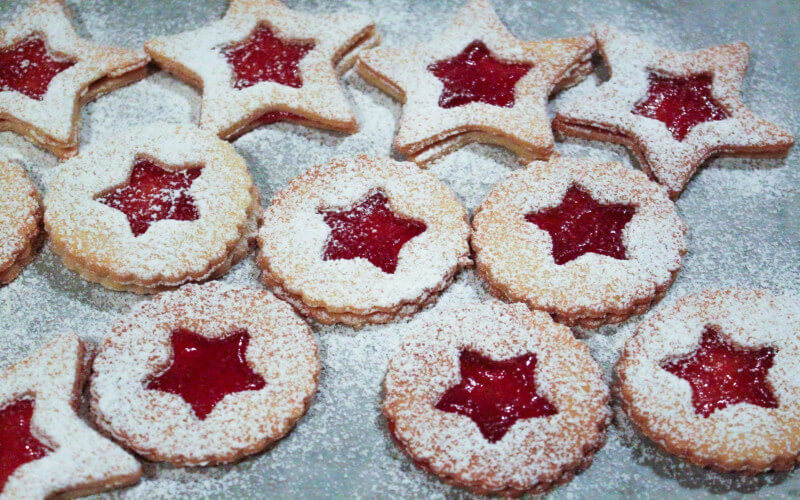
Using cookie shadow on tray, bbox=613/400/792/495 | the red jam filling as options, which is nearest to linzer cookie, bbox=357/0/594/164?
cookie shadow on tray, bbox=613/400/792/495

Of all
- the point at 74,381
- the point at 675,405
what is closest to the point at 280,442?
the point at 74,381

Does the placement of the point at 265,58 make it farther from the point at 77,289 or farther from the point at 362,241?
the point at 77,289

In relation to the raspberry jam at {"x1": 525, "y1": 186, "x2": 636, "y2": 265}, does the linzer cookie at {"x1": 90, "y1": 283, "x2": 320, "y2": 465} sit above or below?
below

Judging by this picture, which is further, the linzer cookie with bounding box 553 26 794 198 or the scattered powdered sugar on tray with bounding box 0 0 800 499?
the linzer cookie with bounding box 553 26 794 198

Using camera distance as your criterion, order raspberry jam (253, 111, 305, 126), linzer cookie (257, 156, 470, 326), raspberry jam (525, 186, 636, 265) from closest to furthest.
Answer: linzer cookie (257, 156, 470, 326) → raspberry jam (525, 186, 636, 265) → raspberry jam (253, 111, 305, 126)

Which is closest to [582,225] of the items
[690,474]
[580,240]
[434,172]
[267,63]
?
[580,240]

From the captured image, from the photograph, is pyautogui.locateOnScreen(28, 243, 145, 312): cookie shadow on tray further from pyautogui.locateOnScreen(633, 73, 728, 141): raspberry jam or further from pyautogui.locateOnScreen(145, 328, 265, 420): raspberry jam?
pyautogui.locateOnScreen(633, 73, 728, 141): raspberry jam
